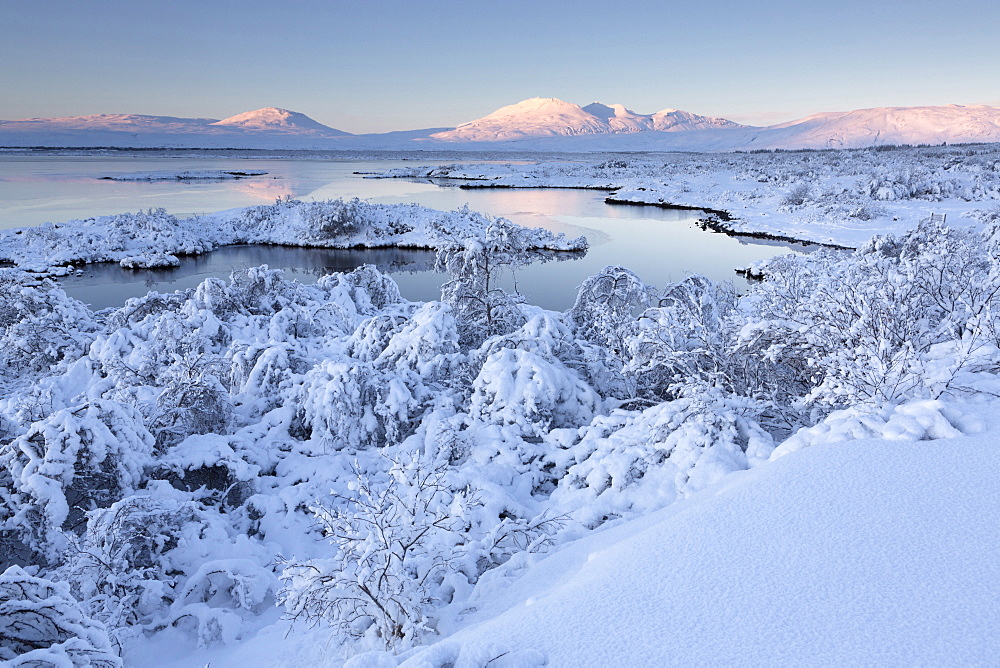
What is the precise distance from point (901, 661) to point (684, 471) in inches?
131

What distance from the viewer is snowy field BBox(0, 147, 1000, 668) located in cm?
263

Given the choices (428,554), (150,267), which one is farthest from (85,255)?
(428,554)

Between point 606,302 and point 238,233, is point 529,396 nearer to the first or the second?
point 606,302

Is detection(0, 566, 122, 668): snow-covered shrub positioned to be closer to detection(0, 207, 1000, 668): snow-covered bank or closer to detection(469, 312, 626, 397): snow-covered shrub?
detection(0, 207, 1000, 668): snow-covered bank

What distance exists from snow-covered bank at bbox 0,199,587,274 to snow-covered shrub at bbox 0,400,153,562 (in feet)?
73.2

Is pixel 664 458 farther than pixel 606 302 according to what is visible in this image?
No

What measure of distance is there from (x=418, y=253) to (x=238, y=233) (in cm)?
1360

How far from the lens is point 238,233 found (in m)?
37.1

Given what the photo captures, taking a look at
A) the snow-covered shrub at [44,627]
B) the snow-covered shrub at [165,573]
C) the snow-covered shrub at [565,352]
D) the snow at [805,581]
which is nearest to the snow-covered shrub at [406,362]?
the snow-covered shrub at [565,352]

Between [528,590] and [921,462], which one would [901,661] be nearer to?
[921,462]

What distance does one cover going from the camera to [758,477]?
13.1 ft

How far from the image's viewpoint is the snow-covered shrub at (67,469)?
5.87 m

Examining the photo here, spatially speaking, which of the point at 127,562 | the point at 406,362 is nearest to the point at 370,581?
the point at 127,562

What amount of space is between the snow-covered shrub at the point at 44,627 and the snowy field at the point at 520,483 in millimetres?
21
